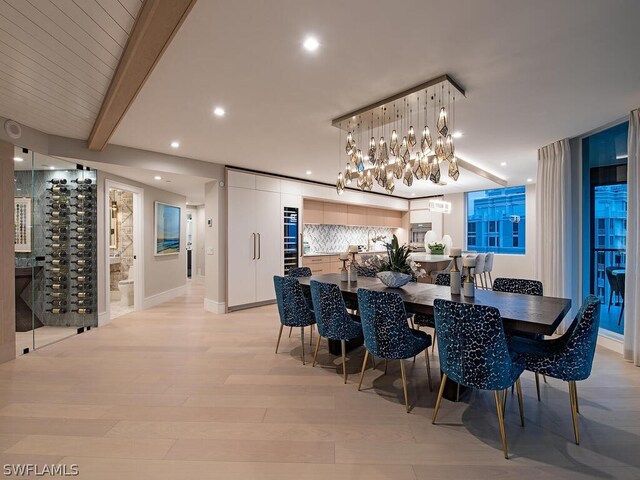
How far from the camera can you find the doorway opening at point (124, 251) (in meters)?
5.62

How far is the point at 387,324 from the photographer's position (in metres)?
2.31

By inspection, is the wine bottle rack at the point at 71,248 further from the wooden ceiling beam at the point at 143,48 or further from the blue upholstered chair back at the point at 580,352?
the blue upholstered chair back at the point at 580,352

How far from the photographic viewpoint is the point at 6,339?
3.29m

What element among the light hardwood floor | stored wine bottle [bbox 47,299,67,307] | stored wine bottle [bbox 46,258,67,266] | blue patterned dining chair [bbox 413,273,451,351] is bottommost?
the light hardwood floor

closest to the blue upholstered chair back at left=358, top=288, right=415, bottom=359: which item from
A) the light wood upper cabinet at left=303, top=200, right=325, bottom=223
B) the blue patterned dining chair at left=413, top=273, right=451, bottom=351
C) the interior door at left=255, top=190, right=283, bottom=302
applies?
the blue patterned dining chair at left=413, top=273, right=451, bottom=351

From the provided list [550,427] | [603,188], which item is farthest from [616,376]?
[603,188]

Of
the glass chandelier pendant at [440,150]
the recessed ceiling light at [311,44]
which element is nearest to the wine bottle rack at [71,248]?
the recessed ceiling light at [311,44]

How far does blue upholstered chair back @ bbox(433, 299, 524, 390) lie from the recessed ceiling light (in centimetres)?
193

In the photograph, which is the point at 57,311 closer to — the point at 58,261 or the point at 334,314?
the point at 58,261

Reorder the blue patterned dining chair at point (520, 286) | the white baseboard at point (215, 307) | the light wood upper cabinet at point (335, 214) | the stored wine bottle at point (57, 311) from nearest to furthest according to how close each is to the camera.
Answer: the blue patterned dining chair at point (520, 286), the stored wine bottle at point (57, 311), the white baseboard at point (215, 307), the light wood upper cabinet at point (335, 214)

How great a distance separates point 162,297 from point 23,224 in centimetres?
307

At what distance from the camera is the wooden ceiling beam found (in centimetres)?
166

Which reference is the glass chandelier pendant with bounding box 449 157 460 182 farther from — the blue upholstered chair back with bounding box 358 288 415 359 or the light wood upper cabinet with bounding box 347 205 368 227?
the light wood upper cabinet with bounding box 347 205 368 227

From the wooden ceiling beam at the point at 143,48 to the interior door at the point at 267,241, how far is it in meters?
3.04
